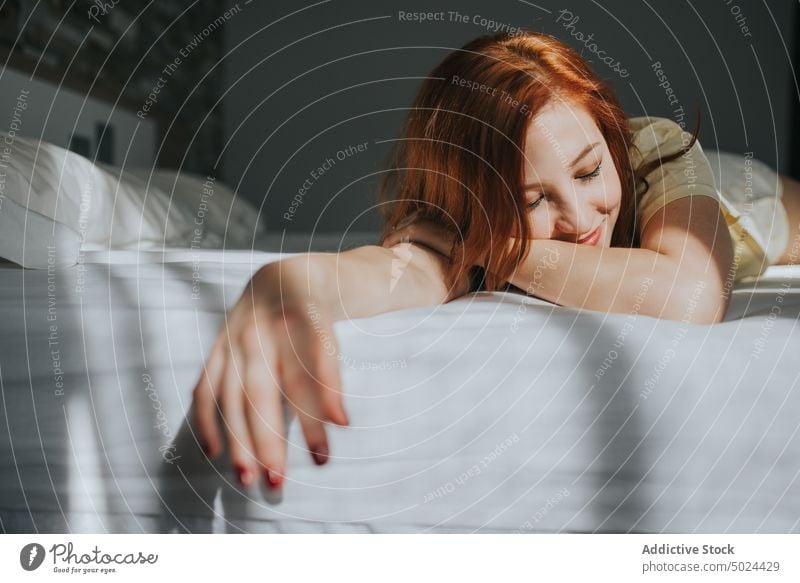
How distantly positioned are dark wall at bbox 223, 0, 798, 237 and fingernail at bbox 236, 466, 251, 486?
2.49 feet

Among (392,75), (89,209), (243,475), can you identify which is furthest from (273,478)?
(392,75)

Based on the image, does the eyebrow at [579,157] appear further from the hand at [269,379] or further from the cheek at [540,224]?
the hand at [269,379]

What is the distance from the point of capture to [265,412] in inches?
18.2

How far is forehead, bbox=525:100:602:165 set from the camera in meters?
0.59

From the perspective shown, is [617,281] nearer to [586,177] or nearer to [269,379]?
[586,177]

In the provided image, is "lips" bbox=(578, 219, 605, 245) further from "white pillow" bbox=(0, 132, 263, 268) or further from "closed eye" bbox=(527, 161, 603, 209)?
"white pillow" bbox=(0, 132, 263, 268)

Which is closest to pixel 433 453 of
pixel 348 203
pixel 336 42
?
pixel 348 203

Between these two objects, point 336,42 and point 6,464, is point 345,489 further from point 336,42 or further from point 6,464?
point 336,42

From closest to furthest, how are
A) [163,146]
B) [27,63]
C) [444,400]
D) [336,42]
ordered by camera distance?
[444,400] < [27,63] < [163,146] < [336,42]

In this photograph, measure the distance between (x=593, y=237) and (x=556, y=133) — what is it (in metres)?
0.09
